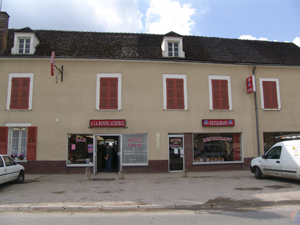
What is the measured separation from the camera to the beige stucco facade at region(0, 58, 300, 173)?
13.4 m

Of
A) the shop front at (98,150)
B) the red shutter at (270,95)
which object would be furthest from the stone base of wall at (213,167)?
the red shutter at (270,95)

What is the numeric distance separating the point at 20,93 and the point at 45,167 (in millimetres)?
4407

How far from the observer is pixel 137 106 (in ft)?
45.3

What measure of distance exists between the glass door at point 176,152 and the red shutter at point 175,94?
183 centimetres

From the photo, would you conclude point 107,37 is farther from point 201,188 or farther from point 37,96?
point 201,188

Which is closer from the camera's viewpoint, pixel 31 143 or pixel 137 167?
pixel 31 143

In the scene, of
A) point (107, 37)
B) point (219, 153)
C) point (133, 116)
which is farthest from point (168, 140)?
point (107, 37)

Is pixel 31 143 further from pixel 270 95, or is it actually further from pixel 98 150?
pixel 270 95

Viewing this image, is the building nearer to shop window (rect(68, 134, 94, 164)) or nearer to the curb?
shop window (rect(68, 134, 94, 164))

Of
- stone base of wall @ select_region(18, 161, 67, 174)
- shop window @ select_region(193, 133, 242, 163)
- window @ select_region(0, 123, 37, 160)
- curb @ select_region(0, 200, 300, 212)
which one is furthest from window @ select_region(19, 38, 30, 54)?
shop window @ select_region(193, 133, 242, 163)

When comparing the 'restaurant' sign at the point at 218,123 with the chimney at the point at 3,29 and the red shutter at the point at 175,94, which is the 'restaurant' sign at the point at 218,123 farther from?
the chimney at the point at 3,29

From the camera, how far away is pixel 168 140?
45.4 feet

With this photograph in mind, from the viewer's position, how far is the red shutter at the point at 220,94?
14.5m

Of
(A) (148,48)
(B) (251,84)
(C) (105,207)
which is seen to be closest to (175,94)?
(A) (148,48)
